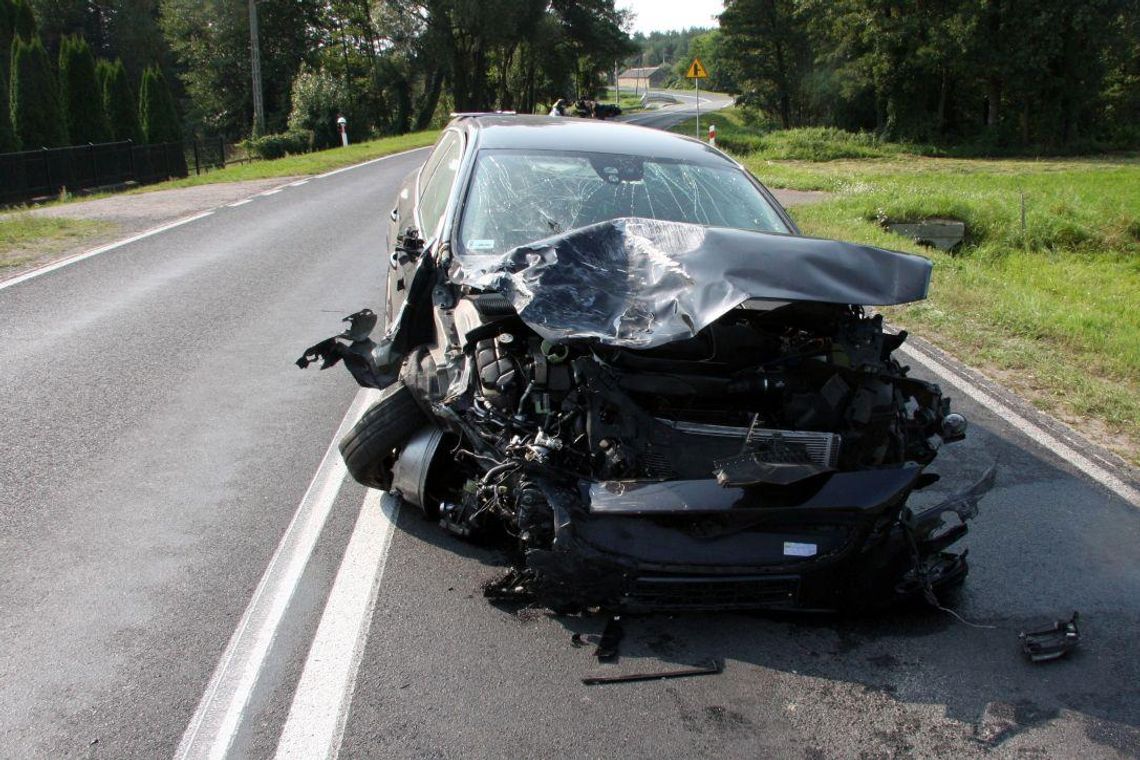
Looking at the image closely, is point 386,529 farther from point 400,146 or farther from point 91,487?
point 400,146

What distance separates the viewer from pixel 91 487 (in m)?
4.97

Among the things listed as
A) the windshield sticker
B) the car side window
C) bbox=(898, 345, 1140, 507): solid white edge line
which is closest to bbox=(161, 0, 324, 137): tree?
the car side window

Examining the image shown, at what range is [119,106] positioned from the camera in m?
30.1

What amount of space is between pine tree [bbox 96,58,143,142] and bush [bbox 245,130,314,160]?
807 centimetres

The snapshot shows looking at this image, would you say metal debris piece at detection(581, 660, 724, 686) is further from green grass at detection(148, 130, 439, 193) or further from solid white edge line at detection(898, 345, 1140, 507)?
green grass at detection(148, 130, 439, 193)

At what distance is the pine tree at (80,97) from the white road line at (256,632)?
27.0m

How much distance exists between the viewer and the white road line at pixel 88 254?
32.7 feet

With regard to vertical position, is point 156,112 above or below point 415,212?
above

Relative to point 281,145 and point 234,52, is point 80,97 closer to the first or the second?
point 281,145

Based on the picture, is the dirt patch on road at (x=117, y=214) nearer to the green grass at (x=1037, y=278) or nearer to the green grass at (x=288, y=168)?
the green grass at (x=288, y=168)

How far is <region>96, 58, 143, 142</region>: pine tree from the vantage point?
2983 centimetres

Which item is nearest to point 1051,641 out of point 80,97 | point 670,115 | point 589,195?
point 589,195

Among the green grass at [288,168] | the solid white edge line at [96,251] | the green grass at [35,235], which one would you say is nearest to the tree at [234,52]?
the green grass at [288,168]

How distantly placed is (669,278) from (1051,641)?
204 centimetres
